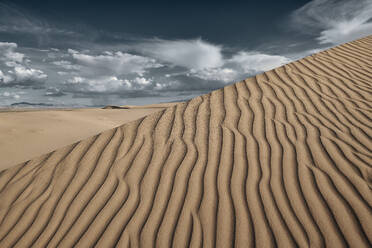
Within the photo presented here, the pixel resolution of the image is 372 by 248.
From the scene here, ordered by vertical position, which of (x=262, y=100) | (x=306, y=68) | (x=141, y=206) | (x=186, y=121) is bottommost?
(x=141, y=206)

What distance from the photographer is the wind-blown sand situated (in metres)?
2.12

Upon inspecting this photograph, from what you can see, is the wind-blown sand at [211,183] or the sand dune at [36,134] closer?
the wind-blown sand at [211,183]

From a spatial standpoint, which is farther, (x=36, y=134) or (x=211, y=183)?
(x=36, y=134)

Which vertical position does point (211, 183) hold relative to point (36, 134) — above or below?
above

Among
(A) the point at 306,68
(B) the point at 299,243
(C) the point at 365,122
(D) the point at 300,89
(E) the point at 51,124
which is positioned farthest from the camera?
(E) the point at 51,124

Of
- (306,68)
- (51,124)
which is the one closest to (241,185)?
(306,68)

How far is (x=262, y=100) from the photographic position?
14.6 feet

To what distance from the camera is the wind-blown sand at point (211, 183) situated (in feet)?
6.95

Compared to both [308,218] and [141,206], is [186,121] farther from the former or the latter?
[308,218]

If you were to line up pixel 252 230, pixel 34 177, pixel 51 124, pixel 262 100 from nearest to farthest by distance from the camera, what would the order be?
pixel 252 230, pixel 34 177, pixel 262 100, pixel 51 124

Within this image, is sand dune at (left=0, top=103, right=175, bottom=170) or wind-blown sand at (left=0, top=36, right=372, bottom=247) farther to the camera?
sand dune at (left=0, top=103, right=175, bottom=170)

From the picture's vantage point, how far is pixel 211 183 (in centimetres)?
261

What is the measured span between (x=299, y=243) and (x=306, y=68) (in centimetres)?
491

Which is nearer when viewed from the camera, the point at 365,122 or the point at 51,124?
the point at 365,122
